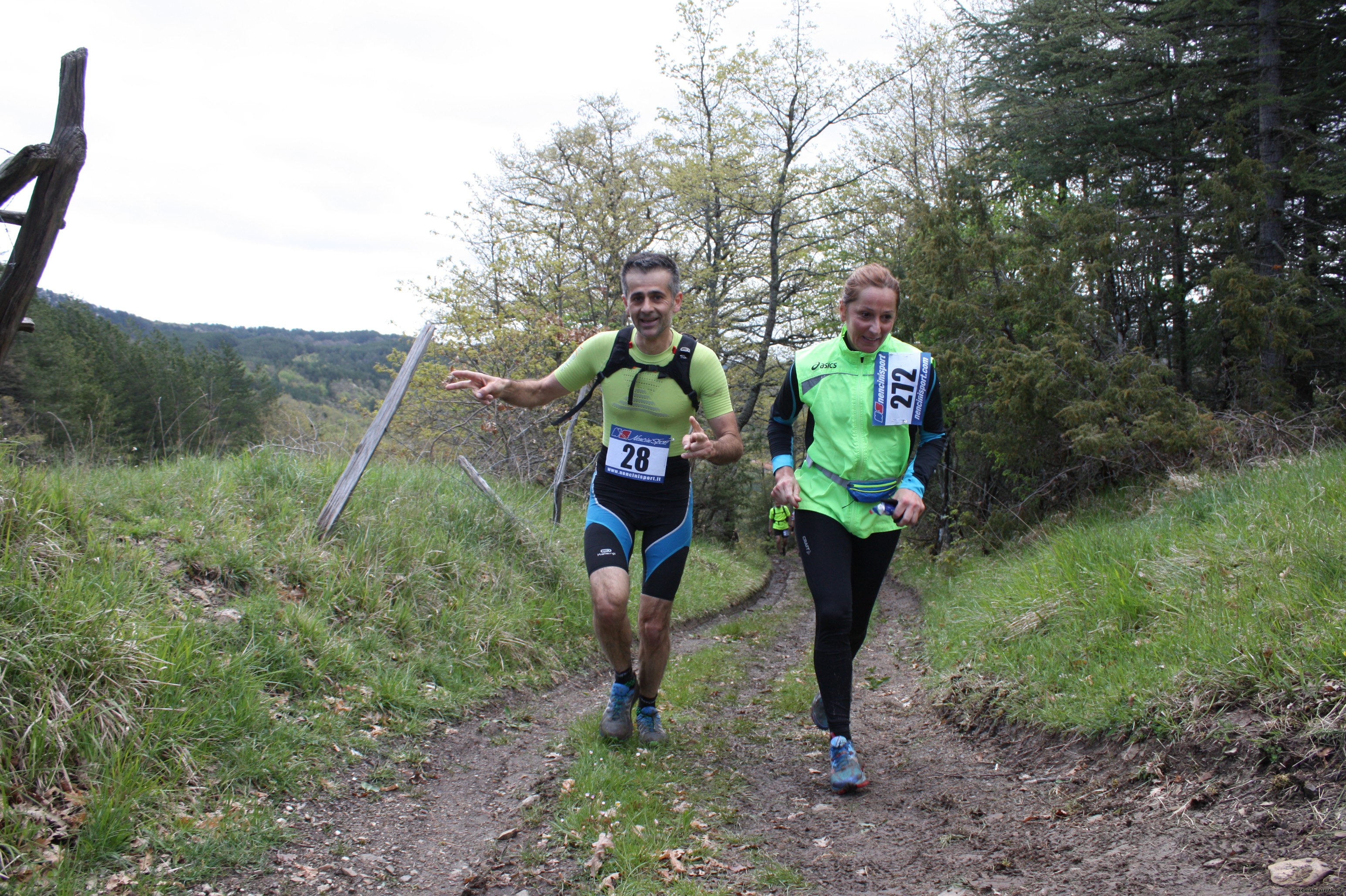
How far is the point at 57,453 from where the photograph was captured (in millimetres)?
5359

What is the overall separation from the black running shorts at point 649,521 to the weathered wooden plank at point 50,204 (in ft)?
8.91

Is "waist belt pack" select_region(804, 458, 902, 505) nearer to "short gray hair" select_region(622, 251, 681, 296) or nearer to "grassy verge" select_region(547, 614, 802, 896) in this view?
"short gray hair" select_region(622, 251, 681, 296)

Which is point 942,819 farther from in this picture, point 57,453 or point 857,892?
point 57,453

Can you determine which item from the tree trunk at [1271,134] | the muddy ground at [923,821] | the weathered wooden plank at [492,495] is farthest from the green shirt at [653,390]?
the tree trunk at [1271,134]

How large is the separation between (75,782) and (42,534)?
1.69 meters

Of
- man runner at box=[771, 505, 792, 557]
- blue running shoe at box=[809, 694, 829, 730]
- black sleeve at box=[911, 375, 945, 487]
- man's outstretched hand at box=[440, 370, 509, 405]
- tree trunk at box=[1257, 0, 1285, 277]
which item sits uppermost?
tree trunk at box=[1257, 0, 1285, 277]

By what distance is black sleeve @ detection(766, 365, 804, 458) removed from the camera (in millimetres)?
4223

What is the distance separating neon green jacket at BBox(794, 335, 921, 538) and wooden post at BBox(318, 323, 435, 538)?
3.65m

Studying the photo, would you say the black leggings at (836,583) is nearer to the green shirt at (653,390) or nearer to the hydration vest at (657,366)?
the green shirt at (653,390)

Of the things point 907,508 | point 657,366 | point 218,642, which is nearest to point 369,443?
point 218,642

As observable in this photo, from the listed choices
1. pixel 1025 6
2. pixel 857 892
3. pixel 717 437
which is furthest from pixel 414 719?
pixel 1025 6

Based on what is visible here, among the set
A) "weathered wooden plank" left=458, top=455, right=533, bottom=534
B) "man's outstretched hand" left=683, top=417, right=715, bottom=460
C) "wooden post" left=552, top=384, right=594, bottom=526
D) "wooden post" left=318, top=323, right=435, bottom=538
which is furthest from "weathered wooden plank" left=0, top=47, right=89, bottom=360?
"wooden post" left=552, top=384, right=594, bottom=526

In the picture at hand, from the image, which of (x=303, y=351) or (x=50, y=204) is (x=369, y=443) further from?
(x=303, y=351)

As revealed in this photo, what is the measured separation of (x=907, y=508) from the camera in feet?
12.7
